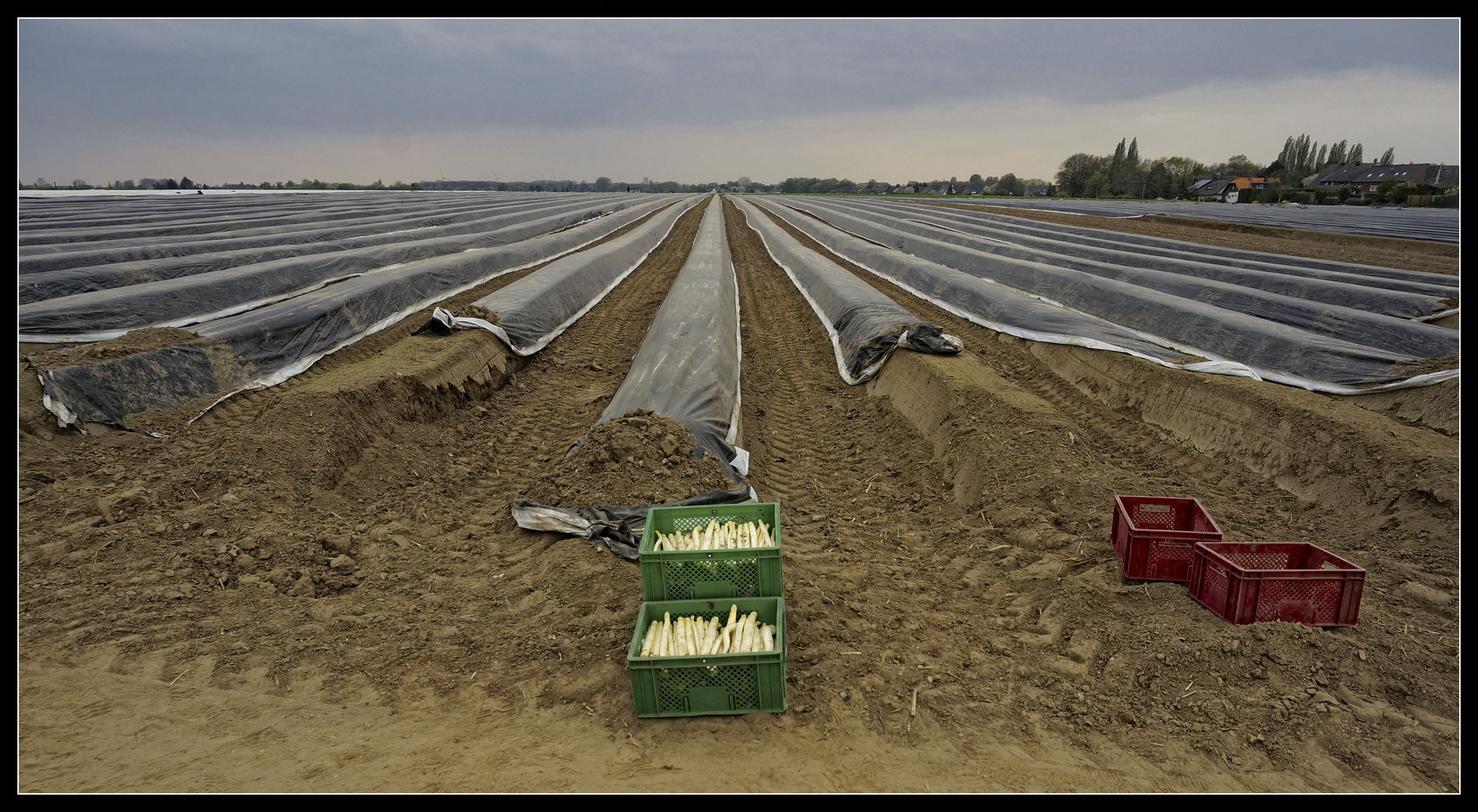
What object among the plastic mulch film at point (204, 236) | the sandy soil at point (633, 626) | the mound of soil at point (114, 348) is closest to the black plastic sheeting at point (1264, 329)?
the sandy soil at point (633, 626)

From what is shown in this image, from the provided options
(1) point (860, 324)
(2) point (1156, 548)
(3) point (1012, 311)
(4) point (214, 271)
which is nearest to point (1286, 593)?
(2) point (1156, 548)

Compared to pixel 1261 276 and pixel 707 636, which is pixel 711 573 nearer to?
pixel 707 636

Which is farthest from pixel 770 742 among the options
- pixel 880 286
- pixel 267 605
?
pixel 880 286

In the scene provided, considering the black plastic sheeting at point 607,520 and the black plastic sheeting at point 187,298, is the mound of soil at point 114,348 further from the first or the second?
the black plastic sheeting at point 607,520

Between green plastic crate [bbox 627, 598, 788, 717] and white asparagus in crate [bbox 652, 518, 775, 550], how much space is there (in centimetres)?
69

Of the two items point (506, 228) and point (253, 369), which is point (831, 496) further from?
point (506, 228)

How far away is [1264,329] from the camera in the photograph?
8.71 meters

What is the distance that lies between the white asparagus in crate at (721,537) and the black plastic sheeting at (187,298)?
26.3 ft

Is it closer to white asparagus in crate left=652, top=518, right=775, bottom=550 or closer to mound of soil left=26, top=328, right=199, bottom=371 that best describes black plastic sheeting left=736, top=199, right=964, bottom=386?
white asparagus in crate left=652, top=518, right=775, bottom=550

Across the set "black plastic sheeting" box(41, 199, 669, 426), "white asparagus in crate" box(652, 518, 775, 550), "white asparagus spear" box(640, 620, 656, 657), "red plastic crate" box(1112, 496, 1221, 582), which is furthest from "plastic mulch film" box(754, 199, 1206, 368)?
"black plastic sheeting" box(41, 199, 669, 426)

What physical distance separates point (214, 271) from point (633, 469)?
39.8 ft

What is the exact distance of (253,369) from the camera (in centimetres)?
805

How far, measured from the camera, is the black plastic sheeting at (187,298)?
8039mm

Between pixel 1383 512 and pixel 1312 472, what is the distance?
0.71 m
